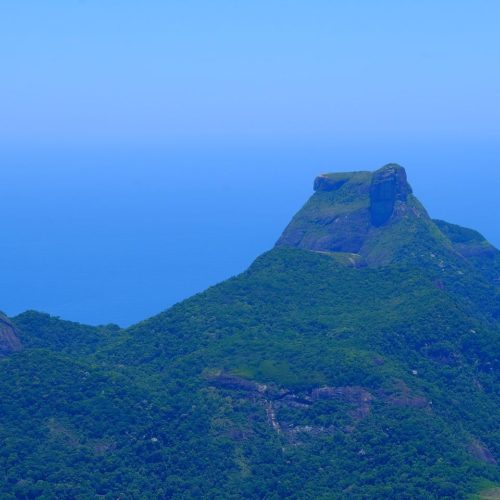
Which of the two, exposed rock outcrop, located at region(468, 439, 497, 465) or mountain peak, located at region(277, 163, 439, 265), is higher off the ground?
mountain peak, located at region(277, 163, 439, 265)

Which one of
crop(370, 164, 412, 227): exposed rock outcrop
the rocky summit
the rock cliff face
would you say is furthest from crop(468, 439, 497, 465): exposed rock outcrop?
crop(370, 164, 412, 227): exposed rock outcrop

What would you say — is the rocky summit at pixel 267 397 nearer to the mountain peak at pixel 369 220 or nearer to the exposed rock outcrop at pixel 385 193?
the mountain peak at pixel 369 220

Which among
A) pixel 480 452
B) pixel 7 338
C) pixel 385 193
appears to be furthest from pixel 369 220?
pixel 480 452

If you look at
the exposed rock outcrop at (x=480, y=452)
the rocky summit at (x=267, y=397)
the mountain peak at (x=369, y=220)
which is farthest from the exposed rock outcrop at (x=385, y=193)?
the exposed rock outcrop at (x=480, y=452)

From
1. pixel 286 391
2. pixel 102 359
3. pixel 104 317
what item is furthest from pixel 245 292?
pixel 104 317

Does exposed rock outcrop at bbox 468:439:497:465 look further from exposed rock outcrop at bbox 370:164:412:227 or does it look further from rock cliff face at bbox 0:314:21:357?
exposed rock outcrop at bbox 370:164:412:227

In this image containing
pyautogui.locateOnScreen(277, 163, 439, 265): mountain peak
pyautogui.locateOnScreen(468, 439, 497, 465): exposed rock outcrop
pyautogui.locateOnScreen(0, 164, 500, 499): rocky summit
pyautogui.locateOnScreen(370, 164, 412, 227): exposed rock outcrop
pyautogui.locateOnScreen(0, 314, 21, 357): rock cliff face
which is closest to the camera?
pyautogui.locateOnScreen(0, 164, 500, 499): rocky summit
